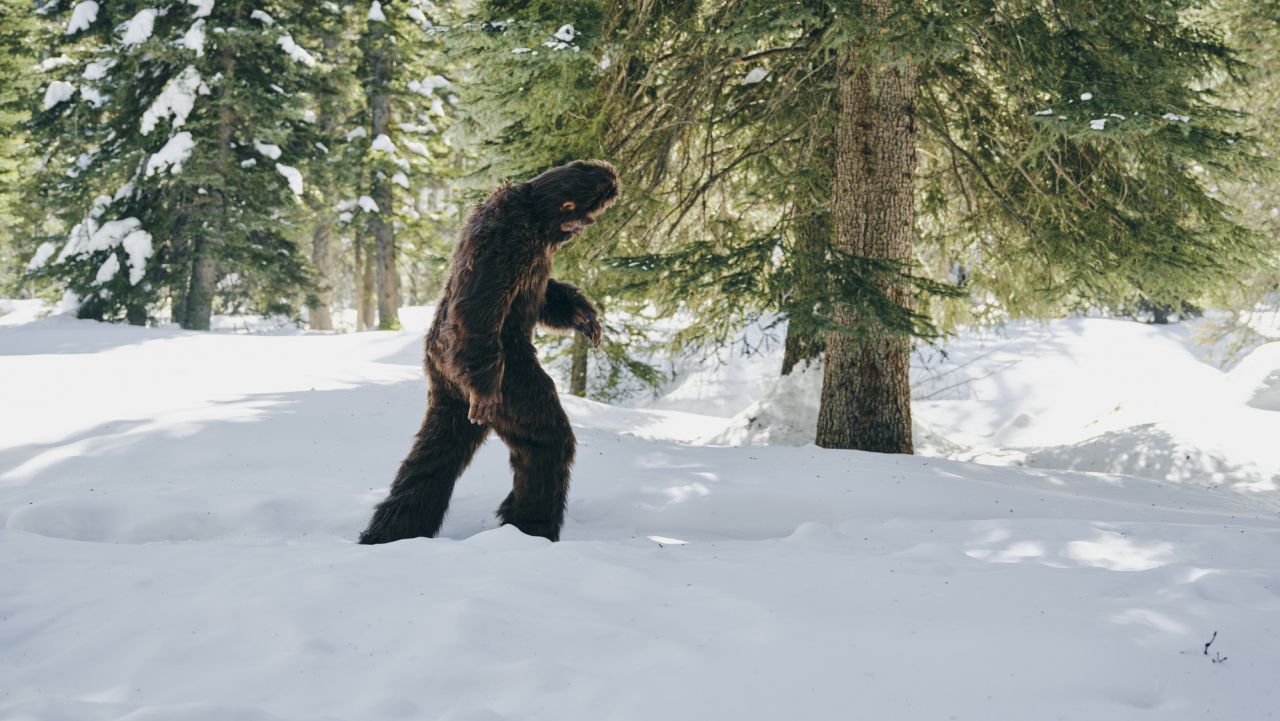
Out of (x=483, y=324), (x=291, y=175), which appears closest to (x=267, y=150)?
(x=291, y=175)

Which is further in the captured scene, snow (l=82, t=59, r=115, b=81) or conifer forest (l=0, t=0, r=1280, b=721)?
snow (l=82, t=59, r=115, b=81)

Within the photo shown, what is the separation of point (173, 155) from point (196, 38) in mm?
2079

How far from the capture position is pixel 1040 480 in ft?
21.4

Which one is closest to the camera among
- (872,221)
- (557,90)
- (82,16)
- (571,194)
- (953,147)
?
(571,194)

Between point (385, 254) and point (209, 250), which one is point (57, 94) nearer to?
point (209, 250)

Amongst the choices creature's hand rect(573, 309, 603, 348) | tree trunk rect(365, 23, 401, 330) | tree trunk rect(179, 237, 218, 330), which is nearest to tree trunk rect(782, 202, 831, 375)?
creature's hand rect(573, 309, 603, 348)

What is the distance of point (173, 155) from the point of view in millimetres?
14883

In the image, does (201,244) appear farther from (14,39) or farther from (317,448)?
(317,448)

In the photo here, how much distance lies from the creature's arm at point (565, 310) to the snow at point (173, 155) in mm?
13063

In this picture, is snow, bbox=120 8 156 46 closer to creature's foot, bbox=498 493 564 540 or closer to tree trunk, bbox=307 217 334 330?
tree trunk, bbox=307 217 334 330

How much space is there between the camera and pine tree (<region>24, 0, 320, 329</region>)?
1506 centimetres

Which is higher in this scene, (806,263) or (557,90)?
(557,90)

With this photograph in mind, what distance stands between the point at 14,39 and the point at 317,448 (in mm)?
18964

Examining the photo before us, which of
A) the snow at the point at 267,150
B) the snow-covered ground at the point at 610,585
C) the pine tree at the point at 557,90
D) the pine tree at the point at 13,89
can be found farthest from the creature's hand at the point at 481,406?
the pine tree at the point at 13,89
